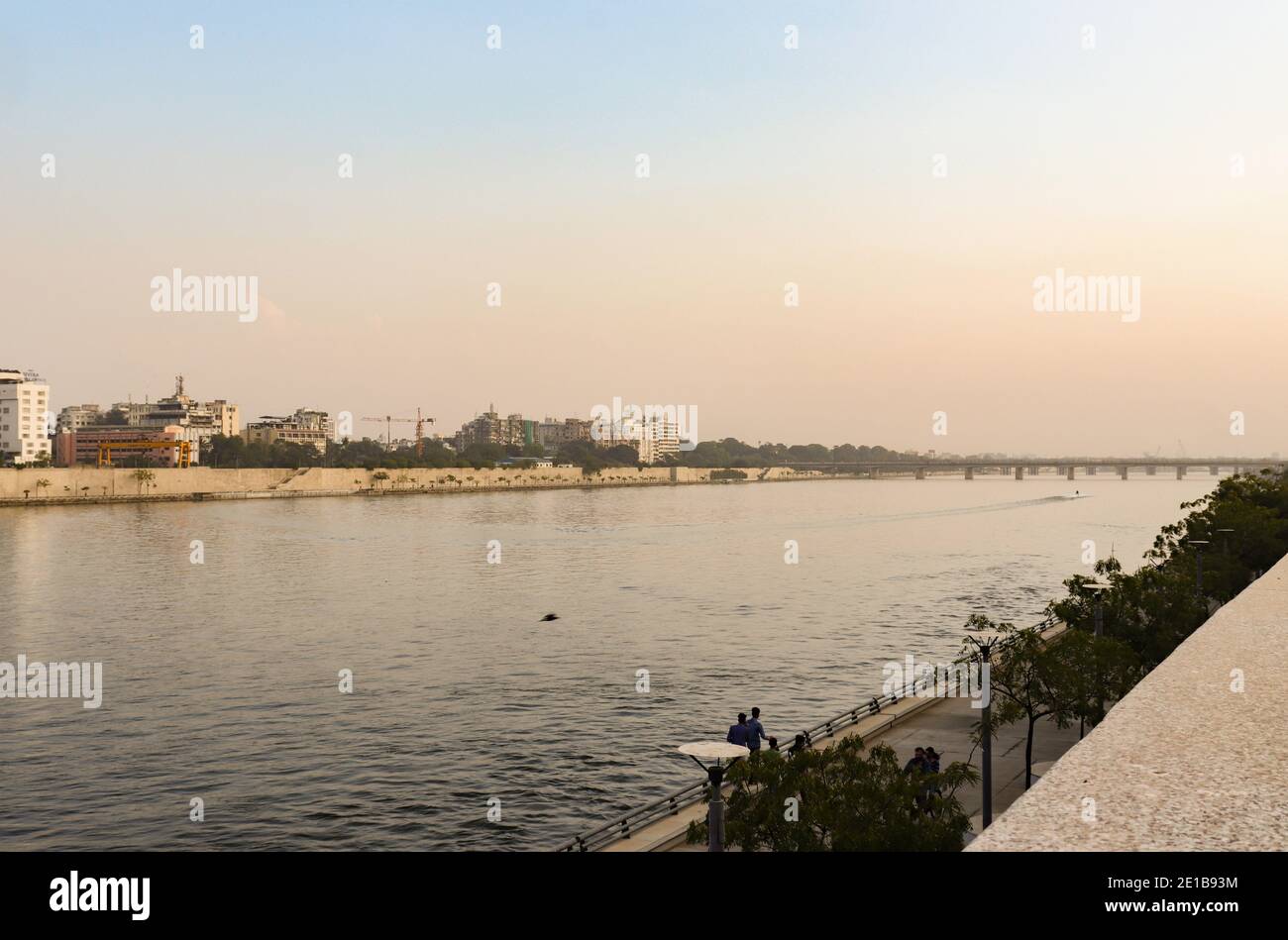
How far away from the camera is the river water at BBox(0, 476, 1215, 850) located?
2481 cm

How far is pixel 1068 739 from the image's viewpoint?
25297mm

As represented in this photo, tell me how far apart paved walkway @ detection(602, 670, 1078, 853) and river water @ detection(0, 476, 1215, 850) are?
12.8 feet

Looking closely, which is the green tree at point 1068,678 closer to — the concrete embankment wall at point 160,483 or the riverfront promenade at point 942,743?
the riverfront promenade at point 942,743

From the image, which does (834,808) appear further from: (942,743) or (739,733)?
(942,743)

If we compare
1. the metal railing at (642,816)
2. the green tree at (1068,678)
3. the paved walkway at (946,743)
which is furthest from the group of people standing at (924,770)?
the metal railing at (642,816)

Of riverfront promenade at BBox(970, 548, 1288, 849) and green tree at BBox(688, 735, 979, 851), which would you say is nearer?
riverfront promenade at BBox(970, 548, 1288, 849)

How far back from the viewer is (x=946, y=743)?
25.3 metres

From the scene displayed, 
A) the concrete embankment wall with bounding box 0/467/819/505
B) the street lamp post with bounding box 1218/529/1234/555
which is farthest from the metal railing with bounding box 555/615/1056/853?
the concrete embankment wall with bounding box 0/467/819/505

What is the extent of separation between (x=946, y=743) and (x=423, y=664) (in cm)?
2273

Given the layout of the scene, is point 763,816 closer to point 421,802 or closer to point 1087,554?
point 421,802

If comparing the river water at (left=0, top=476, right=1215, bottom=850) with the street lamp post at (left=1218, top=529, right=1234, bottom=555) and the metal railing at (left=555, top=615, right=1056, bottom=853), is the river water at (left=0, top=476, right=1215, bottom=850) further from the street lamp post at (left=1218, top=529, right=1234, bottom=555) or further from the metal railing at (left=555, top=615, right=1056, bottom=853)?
the street lamp post at (left=1218, top=529, right=1234, bottom=555)

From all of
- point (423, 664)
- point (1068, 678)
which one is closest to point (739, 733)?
point (1068, 678)

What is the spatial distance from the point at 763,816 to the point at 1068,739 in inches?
578

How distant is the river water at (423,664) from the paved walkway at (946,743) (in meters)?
3.90
